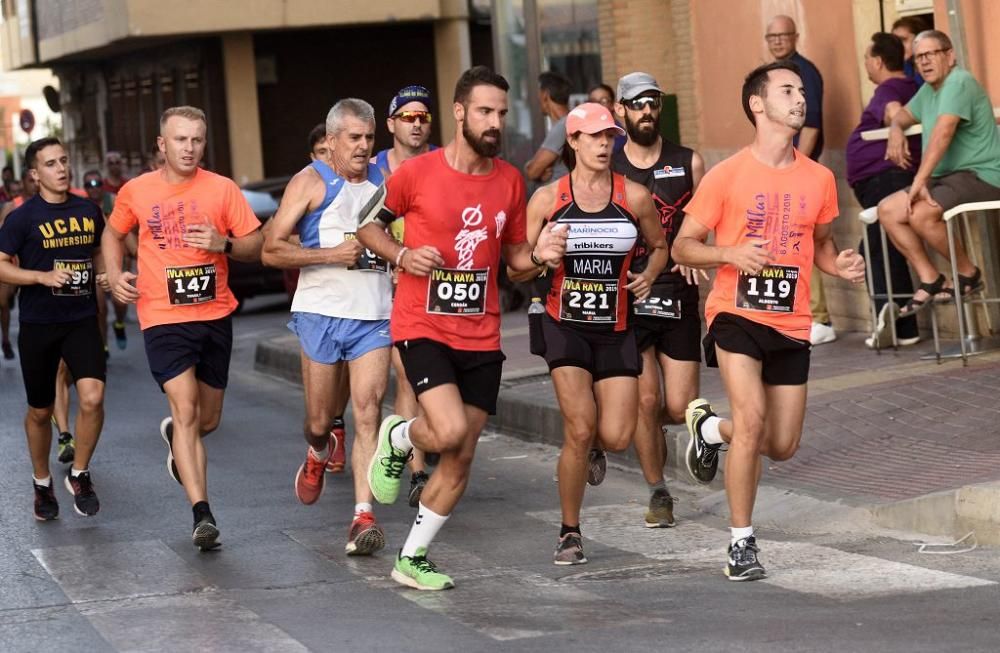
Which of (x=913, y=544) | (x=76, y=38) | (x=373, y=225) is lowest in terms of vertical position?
(x=913, y=544)

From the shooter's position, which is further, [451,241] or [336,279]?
[336,279]

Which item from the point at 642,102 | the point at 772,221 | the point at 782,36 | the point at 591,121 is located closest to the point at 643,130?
the point at 642,102

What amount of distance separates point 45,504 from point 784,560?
4.11m

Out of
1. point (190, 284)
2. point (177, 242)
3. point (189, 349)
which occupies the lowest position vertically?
point (189, 349)

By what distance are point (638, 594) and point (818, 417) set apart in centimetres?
372

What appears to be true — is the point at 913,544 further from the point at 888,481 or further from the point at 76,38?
the point at 76,38

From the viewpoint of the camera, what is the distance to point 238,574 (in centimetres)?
848

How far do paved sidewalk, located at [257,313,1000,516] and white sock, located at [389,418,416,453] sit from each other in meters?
2.23

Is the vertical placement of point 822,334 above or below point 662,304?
below

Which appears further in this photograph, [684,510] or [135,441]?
[135,441]

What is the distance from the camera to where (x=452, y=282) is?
8.07 meters

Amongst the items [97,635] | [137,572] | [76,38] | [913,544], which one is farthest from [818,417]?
[76,38]

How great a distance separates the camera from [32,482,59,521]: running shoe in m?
10.3

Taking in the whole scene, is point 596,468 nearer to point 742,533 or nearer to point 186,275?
point 742,533
